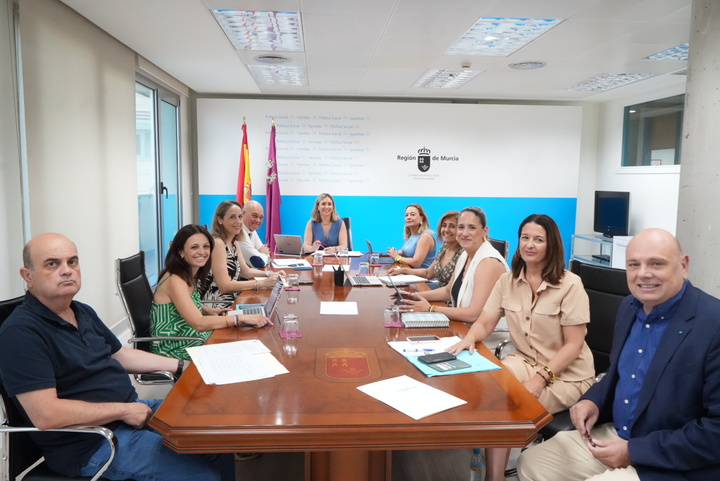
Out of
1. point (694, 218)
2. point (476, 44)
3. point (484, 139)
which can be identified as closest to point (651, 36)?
point (476, 44)

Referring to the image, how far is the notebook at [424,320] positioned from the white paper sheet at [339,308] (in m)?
0.33

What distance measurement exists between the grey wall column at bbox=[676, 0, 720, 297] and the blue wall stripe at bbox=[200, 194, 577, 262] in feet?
14.3

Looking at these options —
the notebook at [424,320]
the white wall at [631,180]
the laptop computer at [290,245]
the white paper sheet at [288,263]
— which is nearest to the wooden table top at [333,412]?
the notebook at [424,320]

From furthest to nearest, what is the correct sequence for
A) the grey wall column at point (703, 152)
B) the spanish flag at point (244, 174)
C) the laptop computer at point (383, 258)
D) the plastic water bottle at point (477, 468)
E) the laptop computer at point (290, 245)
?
1. the spanish flag at point (244, 174)
2. the laptop computer at point (290, 245)
3. the laptop computer at point (383, 258)
4. the grey wall column at point (703, 152)
5. the plastic water bottle at point (477, 468)

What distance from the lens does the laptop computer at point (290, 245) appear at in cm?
532

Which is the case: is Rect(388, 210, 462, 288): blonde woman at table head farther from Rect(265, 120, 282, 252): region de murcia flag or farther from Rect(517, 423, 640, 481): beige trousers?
Rect(265, 120, 282, 252): region de murcia flag

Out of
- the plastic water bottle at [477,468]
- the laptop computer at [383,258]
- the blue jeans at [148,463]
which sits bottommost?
the plastic water bottle at [477,468]

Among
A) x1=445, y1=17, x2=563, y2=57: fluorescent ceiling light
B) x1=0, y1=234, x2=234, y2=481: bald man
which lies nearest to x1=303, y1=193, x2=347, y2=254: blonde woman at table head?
x1=445, y1=17, x2=563, y2=57: fluorescent ceiling light

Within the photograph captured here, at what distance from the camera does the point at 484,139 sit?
7.73 meters

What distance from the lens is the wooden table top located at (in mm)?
1433

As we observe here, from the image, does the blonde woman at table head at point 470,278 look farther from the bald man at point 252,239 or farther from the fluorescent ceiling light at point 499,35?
the fluorescent ceiling light at point 499,35

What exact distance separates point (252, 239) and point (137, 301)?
6.70 feet

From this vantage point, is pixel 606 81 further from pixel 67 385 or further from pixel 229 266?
pixel 67 385

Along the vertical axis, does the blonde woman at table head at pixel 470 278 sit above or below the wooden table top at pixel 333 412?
above
